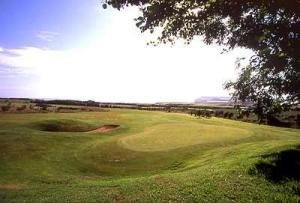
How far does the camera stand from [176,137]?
42.9 meters

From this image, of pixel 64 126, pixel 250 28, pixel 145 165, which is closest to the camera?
pixel 250 28

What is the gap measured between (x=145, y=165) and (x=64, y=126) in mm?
23754

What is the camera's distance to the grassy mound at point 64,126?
165 ft

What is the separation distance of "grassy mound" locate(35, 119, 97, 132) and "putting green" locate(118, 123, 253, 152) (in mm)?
8729

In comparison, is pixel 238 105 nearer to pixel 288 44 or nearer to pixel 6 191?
pixel 288 44

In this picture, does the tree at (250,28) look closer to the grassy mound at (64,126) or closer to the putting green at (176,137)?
the putting green at (176,137)

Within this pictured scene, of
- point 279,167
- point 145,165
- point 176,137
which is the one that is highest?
point 176,137

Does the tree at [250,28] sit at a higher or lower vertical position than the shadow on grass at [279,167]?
higher

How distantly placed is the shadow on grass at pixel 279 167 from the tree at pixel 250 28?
4108 millimetres

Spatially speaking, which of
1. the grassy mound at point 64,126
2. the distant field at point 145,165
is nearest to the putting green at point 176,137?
the distant field at point 145,165

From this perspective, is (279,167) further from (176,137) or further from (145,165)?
(176,137)

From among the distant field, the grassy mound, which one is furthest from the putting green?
the grassy mound

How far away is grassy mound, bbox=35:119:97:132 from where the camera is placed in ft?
165

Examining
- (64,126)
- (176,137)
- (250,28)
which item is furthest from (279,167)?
(64,126)
